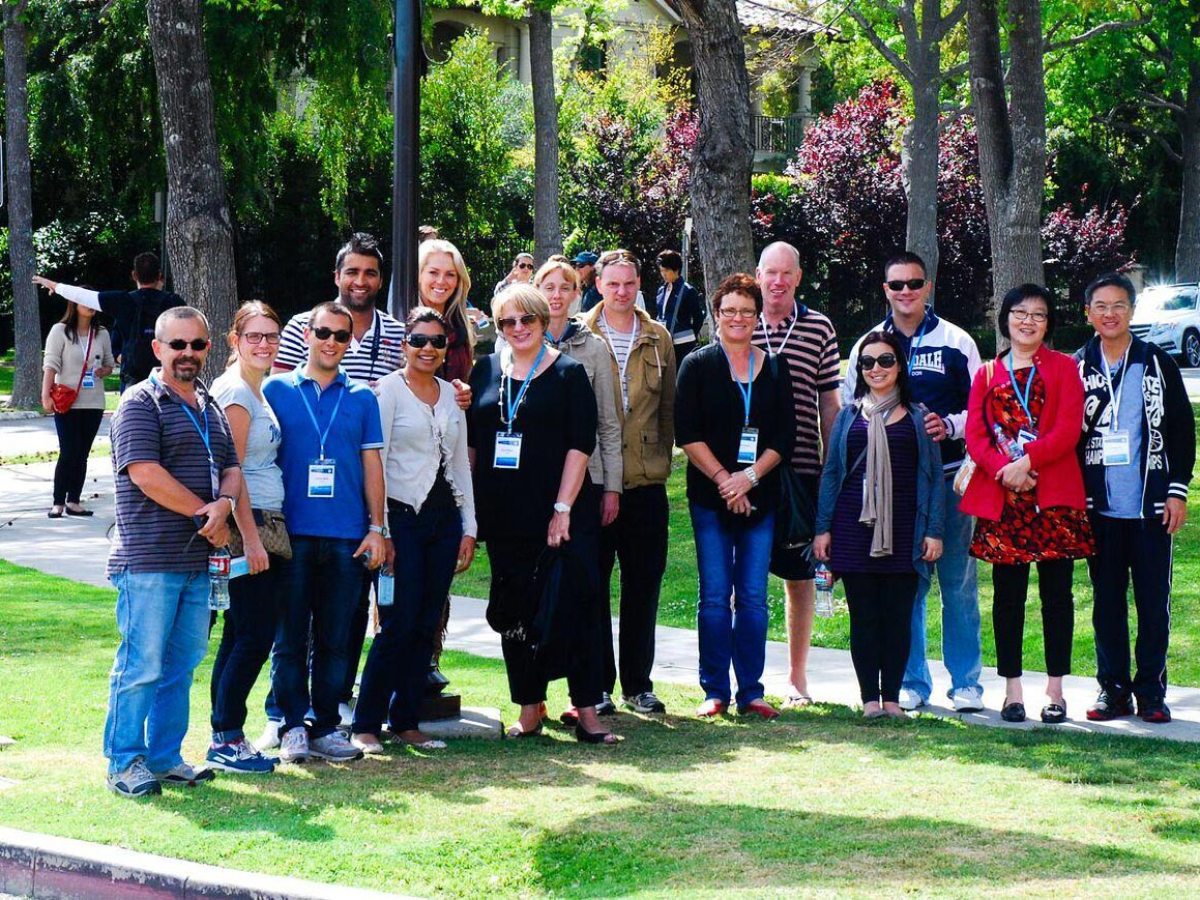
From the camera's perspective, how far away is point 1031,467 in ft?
26.1

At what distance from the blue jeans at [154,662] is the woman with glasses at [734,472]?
2562 millimetres

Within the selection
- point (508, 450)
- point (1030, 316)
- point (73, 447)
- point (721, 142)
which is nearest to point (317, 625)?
point (508, 450)

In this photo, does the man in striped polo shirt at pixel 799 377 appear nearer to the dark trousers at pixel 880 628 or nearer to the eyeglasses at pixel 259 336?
the dark trousers at pixel 880 628

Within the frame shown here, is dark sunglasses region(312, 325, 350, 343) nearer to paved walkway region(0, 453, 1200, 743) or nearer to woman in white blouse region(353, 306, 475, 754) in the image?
woman in white blouse region(353, 306, 475, 754)

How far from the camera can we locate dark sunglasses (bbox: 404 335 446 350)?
Result: 7.41 meters

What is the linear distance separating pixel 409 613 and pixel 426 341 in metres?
1.19

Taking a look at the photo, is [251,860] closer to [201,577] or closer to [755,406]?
[201,577]

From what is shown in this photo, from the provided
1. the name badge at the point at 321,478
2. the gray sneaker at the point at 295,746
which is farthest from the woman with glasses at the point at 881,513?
the gray sneaker at the point at 295,746

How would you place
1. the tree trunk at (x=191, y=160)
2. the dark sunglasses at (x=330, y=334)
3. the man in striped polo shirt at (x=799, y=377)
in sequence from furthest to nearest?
the tree trunk at (x=191, y=160), the man in striped polo shirt at (x=799, y=377), the dark sunglasses at (x=330, y=334)

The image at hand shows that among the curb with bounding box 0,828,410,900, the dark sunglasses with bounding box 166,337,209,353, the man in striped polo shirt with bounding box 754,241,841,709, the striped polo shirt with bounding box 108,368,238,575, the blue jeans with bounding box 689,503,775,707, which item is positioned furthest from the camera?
the man in striped polo shirt with bounding box 754,241,841,709

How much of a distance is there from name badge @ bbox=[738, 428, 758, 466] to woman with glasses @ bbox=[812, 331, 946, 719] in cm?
39

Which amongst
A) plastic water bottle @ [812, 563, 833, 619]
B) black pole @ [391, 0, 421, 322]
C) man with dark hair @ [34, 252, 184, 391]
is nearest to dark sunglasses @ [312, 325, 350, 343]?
black pole @ [391, 0, 421, 322]

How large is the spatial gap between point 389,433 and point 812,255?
33.2 m

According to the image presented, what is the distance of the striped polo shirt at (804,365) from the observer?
8.62 m
